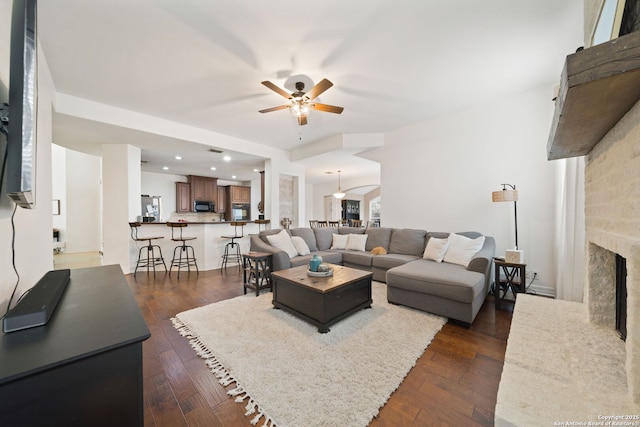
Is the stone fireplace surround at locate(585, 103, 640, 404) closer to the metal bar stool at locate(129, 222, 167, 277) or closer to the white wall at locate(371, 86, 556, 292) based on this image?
the white wall at locate(371, 86, 556, 292)

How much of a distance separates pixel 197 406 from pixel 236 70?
3.03 metres

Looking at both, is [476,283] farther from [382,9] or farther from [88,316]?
[88,316]

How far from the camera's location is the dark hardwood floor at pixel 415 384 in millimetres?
1301

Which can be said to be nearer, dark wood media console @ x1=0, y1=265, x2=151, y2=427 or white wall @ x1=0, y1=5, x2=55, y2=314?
dark wood media console @ x1=0, y1=265, x2=151, y2=427

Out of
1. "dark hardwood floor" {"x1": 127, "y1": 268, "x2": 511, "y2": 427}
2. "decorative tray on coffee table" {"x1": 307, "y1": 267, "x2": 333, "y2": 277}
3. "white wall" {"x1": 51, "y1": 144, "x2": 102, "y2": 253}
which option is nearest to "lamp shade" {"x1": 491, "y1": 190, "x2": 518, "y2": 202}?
"dark hardwood floor" {"x1": 127, "y1": 268, "x2": 511, "y2": 427}

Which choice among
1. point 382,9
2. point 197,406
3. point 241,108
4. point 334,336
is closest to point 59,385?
point 197,406

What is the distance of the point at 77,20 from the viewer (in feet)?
6.44

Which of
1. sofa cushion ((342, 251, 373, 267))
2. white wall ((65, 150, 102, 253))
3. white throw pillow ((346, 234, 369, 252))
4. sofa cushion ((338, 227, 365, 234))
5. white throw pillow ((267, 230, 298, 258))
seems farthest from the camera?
white wall ((65, 150, 102, 253))

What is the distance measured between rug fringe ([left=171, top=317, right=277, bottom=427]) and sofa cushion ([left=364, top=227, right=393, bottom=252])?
10.1ft

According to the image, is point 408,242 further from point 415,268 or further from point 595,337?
point 595,337

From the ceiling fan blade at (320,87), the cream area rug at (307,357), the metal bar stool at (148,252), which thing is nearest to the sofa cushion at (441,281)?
the cream area rug at (307,357)

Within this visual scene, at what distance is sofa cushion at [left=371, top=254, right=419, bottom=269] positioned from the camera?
138 inches

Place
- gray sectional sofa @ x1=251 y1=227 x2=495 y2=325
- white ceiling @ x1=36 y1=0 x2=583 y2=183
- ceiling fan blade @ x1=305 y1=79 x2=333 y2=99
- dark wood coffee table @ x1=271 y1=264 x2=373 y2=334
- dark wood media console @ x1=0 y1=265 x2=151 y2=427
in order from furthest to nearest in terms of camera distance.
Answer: ceiling fan blade @ x1=305 y1=79 x2=333 y2=99, gray sectional sofa @ x1=251 y1=227 x2=495 y2=325, dark wood coffee table @ x1=271 y1=264 x2=373 y2=334, white ceiling @ x1=36 y1=0 x2=583 y2=183, dark wood media console @ x1=0 y1=265 x2=151 y2=427

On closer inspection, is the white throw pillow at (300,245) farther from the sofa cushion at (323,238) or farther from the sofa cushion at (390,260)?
the sofa cushion at (390,260)
